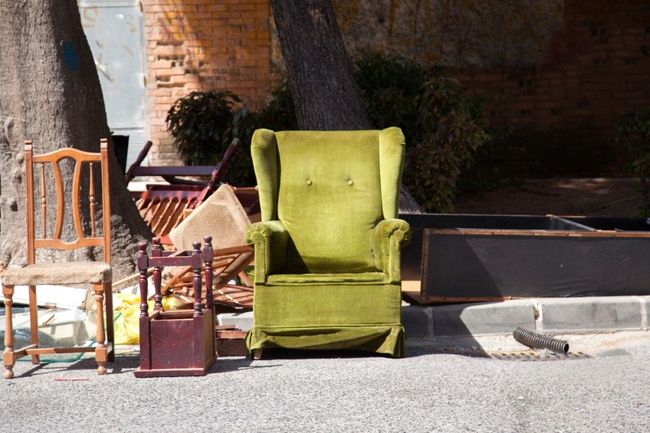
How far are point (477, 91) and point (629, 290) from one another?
633cm

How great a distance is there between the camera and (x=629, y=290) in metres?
6.97

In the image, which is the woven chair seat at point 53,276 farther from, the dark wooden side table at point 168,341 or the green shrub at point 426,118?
the green shrub at point 426,118

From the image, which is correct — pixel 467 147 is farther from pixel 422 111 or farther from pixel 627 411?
pixel 627 411

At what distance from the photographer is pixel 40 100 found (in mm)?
7719

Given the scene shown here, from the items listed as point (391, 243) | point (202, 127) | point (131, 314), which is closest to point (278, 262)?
point (391, 243)

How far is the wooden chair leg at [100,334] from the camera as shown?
18.9 feet

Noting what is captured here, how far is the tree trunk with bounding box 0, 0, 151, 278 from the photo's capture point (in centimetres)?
768

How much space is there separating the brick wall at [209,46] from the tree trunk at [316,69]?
3.14 meters

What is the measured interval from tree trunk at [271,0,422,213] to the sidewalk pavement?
244 cm

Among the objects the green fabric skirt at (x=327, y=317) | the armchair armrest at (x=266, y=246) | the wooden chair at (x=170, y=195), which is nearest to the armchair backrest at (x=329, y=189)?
the armchair armrest at (x=266, y=246)

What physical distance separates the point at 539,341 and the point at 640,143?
210 inches

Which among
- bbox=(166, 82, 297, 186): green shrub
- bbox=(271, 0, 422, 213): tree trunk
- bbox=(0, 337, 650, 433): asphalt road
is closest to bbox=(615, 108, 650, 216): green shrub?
bbox=(271, 0, 422, 213): tree trunk

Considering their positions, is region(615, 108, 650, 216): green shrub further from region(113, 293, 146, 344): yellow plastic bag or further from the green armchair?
region(113, 293, 146, 344): yellow plastic bag

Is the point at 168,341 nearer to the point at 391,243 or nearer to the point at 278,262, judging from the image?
the point at 278,262
